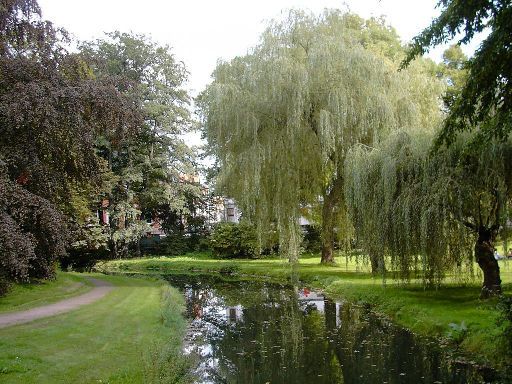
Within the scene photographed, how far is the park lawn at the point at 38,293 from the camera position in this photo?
13.7m

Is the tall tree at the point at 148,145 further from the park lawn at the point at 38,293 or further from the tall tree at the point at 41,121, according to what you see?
the tall tree at the point at 41,121

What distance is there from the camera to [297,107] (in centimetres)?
1794

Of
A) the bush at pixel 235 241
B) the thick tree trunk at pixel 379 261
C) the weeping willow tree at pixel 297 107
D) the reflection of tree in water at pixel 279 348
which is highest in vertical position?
the weeping willow tree at pixel 297 107

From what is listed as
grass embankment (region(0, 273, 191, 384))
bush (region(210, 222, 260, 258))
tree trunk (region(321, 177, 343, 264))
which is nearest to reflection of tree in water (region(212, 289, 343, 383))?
grass embankment (region(0, 273, 191, 384))

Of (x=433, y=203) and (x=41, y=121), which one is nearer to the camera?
(x=433, y=203)

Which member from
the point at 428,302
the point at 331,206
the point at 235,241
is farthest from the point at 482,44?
the point at 235,241

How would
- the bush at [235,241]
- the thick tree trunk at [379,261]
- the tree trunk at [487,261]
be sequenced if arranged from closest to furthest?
the tree trunk at [487,261], the thick tree trunk at [379,261], the bush at [235,241]

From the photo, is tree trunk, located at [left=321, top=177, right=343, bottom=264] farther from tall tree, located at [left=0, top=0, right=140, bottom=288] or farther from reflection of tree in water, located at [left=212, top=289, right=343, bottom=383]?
tall tree, located at [left=0, top=0, right=140, bottom=288]

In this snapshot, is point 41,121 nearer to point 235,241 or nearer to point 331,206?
point 331,206

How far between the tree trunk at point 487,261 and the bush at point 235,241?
23.4 m

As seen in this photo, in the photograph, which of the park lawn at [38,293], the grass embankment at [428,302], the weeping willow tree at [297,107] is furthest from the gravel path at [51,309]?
the grass embankment at [428,302]

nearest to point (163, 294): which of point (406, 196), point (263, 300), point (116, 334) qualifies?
point (263, 300)

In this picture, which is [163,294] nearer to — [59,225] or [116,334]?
[59,225]

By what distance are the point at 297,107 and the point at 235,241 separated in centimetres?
1891
